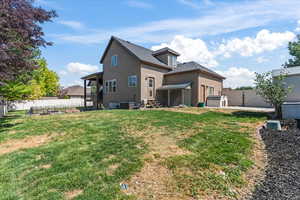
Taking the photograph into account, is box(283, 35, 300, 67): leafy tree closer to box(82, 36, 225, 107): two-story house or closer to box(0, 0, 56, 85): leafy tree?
box(82, 36, 225, 107): two-story house

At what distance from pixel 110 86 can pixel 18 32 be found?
13386 millimetres

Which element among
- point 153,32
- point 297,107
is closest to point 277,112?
point 297,107

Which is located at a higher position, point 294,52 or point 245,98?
point 294,52

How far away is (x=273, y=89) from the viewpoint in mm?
9742

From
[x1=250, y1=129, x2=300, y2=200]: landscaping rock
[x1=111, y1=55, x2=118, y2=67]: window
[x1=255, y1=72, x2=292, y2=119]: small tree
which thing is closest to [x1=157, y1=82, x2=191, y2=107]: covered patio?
[x1=111, y1=55, x2=118, y2=67]: window

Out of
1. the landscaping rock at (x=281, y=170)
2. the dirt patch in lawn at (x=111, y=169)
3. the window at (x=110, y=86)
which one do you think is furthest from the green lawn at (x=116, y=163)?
the window at (x=110, y=86)

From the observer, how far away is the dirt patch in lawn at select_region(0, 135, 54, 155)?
5.47 metres

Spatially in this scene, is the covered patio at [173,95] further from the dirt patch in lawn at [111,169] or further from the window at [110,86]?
the dirt patch in lawn at [111,169]

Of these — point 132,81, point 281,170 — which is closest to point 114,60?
point 132,81

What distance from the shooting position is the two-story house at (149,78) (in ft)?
55.3

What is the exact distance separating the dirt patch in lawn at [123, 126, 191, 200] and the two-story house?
40.0 ft

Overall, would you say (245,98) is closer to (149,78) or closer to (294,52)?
(149,78)

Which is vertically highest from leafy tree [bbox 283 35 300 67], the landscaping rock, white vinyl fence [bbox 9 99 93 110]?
leafy tree [bbox 283 35 300 67]

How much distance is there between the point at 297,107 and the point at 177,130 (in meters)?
6.81
